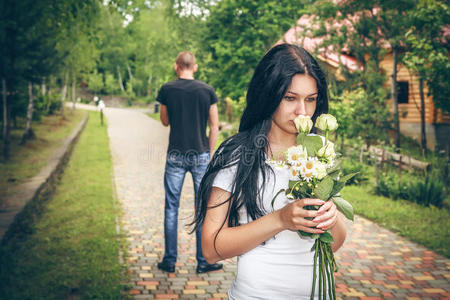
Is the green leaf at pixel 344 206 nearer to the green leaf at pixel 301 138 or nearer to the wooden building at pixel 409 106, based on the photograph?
the green leaf at pixel 301 138

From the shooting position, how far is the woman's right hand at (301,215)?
5.34 ft

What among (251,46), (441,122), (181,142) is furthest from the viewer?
(251,46)

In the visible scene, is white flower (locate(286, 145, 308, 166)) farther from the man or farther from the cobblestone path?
the man

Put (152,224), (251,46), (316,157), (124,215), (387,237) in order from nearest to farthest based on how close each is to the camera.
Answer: (316,157)
(387,237)
(152,224)
(124,215)
(251,46)

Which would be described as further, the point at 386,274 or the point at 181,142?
the point at 386,274

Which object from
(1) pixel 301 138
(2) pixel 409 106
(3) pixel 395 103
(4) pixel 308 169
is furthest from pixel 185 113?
(2) pixel 409 106

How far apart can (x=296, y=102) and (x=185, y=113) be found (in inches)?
126

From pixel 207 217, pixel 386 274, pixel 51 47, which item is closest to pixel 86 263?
pixel 386 274

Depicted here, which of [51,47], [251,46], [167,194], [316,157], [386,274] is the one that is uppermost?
[251,46]

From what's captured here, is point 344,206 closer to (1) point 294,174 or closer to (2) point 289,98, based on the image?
(1) point 294,174

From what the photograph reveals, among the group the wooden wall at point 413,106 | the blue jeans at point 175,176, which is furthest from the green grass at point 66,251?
the wooden wall at point 413,106

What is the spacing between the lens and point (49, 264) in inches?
206

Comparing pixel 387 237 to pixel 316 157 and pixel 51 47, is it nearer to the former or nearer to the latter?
pixel 316 157

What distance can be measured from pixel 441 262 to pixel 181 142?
3.69m
